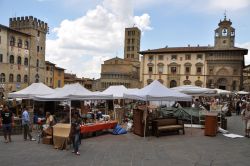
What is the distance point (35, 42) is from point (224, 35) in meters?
36.5

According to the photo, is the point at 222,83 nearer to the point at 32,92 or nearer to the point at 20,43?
the point at 20,43

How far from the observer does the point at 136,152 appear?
1045 centimetres

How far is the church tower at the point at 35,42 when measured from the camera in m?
55.0

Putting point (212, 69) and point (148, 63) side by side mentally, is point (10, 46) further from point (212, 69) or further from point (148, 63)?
point (212, 69)

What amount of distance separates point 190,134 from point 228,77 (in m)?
41.9

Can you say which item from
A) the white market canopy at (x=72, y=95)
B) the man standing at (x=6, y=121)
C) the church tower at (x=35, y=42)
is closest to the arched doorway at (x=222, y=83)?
the church tower at (x=35, y=42)

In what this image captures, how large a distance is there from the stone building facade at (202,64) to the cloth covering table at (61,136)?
46398 mm

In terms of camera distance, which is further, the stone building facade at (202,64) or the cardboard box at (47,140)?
the stone building facade at (202,64)

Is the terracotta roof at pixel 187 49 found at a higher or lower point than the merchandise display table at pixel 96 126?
higher

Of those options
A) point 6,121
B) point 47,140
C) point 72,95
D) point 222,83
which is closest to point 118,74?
point 222,83

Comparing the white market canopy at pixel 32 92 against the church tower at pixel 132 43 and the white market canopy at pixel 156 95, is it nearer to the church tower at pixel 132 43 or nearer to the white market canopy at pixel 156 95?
the white market canopy at pixel 156 95

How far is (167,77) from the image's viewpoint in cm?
5869

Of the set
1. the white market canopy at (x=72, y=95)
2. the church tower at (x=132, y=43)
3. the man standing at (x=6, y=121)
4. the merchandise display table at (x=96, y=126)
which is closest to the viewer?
the man standing at (x=6, y=121)

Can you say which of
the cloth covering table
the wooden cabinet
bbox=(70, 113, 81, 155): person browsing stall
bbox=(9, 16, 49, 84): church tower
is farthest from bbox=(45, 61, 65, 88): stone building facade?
bbox=(70, 113, 81, 155): person browsing stall
